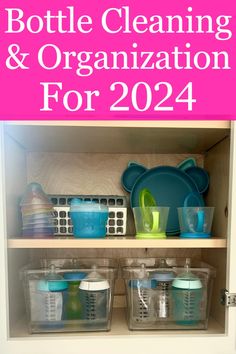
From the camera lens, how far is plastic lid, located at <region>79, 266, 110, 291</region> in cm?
71

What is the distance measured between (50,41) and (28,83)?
113 mm

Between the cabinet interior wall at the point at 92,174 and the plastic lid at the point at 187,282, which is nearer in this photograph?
the plastic lid at the point at 187,282

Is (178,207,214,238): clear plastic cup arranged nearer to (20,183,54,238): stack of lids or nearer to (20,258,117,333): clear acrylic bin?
(20,258,117,333): clear acrylic bin

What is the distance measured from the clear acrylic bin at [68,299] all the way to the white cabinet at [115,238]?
3 centimetres

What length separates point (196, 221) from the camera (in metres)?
0.73

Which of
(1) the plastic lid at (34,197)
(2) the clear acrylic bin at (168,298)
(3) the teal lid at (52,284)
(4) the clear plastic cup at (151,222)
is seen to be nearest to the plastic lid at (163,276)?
(2) the clear acrylic bin at (168,298)

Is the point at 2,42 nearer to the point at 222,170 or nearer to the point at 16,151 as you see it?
the point at 16,151

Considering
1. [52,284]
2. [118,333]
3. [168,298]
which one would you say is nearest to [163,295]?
[168,298]

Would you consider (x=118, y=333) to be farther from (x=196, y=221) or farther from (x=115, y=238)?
(x=196, y=221)

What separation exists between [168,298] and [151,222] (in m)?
0.20

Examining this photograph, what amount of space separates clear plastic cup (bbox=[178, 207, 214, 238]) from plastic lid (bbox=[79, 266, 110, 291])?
0.76 ft

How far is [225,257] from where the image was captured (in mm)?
698

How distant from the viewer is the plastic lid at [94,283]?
0.71 meters

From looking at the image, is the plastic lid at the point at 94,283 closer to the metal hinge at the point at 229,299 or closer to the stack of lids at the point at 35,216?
the stack of lids at the point at 35,216
